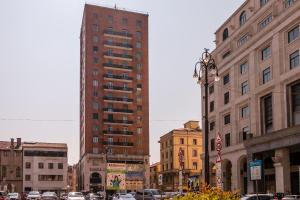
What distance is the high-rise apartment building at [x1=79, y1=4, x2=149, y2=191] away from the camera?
3986 inches

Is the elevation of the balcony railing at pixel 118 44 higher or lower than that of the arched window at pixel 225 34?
higher

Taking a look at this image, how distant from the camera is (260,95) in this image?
4947 centimetres

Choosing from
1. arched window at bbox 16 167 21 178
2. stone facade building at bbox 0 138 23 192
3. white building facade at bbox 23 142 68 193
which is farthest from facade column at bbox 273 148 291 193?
arched window at bbox 16 167 21 178

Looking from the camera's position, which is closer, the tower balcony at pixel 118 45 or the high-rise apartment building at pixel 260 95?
the high-rise apartment building at pixel 260 95

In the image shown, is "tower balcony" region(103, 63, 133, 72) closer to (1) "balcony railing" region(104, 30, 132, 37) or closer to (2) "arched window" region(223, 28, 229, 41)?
(1) "balcony railing" region(104, 30, 132, 37)

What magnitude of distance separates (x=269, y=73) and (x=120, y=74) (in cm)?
6006

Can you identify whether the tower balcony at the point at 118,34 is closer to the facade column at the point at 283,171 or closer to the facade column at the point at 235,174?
the facade column at the point at 235,174

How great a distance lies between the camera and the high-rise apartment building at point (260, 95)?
142 ft

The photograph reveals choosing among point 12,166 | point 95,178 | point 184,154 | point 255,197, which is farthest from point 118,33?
point 255,197

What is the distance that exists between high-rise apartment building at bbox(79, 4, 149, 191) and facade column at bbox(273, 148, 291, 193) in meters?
58.7

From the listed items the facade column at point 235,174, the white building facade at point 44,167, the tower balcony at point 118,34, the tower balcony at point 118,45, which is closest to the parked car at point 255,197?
the facade column at point 235,174

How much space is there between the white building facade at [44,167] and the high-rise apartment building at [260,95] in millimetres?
55467

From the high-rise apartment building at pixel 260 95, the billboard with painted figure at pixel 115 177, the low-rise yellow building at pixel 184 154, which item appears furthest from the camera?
the low-rise yellow building at pixel 184 154

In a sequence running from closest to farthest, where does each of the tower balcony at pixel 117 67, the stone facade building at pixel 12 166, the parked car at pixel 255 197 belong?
the parked car at pixel 255 197 → the tower balcony at pixel 117 67 → the stone facade building at pixel 12 166
